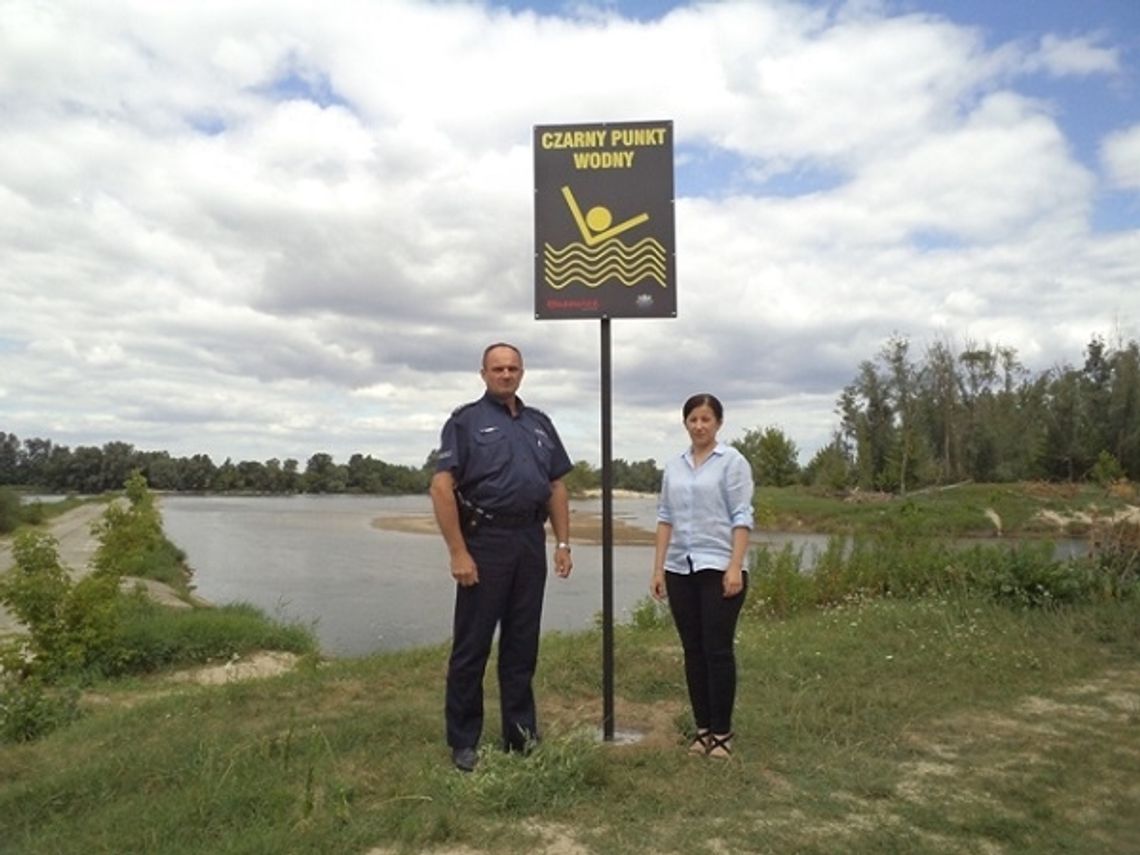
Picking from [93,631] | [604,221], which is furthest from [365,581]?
[604,221]

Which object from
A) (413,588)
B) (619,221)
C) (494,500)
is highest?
(619,221)

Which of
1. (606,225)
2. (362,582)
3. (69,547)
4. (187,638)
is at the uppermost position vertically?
(606,225)

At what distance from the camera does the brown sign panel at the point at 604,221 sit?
5.02 m

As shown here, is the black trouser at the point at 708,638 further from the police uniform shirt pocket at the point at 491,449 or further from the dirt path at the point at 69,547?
the dirt path at the point at 69,547

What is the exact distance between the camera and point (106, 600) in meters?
9.32

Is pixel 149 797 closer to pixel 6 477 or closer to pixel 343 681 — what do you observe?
pixel 343 681

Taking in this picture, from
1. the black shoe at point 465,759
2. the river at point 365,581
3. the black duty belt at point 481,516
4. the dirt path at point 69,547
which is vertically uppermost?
the black duty belt at point 481,516

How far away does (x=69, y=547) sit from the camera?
2831 cm

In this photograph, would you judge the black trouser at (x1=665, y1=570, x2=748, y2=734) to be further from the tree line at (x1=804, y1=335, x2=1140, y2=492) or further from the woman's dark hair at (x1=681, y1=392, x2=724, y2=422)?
the tree line at (x1=804, y1=335, x2=1140, y2=492)

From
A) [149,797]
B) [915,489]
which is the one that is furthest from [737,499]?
[915,489]

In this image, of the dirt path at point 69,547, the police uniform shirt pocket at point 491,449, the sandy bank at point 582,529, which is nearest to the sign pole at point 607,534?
the police uniform shirt pocket at point 491,449

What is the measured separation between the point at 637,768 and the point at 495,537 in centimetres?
119

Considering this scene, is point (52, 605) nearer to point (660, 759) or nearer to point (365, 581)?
point (660, 759)

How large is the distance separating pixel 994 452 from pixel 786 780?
176 ft
